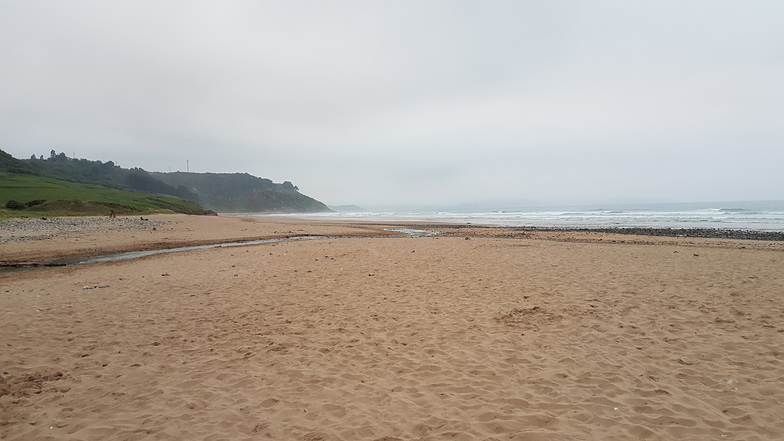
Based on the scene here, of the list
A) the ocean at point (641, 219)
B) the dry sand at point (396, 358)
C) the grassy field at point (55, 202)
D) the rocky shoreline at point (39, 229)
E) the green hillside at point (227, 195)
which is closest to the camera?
the dry sand at point (396, 358)

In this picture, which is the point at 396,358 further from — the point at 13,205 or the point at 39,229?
the point at 13,205

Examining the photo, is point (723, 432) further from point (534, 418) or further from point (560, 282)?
point (560, 282)

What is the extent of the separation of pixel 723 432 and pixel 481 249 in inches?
579

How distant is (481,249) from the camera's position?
60.3 ft

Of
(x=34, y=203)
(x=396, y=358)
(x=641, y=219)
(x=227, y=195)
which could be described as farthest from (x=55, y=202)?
(x=227, y=195)

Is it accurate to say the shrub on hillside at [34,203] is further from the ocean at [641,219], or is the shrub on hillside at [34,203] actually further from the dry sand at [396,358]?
the dry sand at [396,358]

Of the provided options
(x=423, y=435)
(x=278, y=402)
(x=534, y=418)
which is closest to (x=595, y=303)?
(x=534, y=418)

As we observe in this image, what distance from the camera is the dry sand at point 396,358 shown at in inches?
155

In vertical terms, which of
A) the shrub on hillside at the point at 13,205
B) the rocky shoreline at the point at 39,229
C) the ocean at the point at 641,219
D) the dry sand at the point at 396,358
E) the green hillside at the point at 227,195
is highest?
the green hillside at the point at 227,195

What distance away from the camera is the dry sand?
3.95m

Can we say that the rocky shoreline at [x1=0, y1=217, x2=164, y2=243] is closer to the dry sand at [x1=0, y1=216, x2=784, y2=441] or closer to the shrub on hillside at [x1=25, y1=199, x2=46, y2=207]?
the dry sand at [x1=0, y1=216, x2=784, y2=441]

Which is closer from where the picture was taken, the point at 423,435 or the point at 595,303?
the point at 423,435

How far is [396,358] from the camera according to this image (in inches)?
221

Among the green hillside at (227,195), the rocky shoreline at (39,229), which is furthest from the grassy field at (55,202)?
the green hillside at (227,195)
